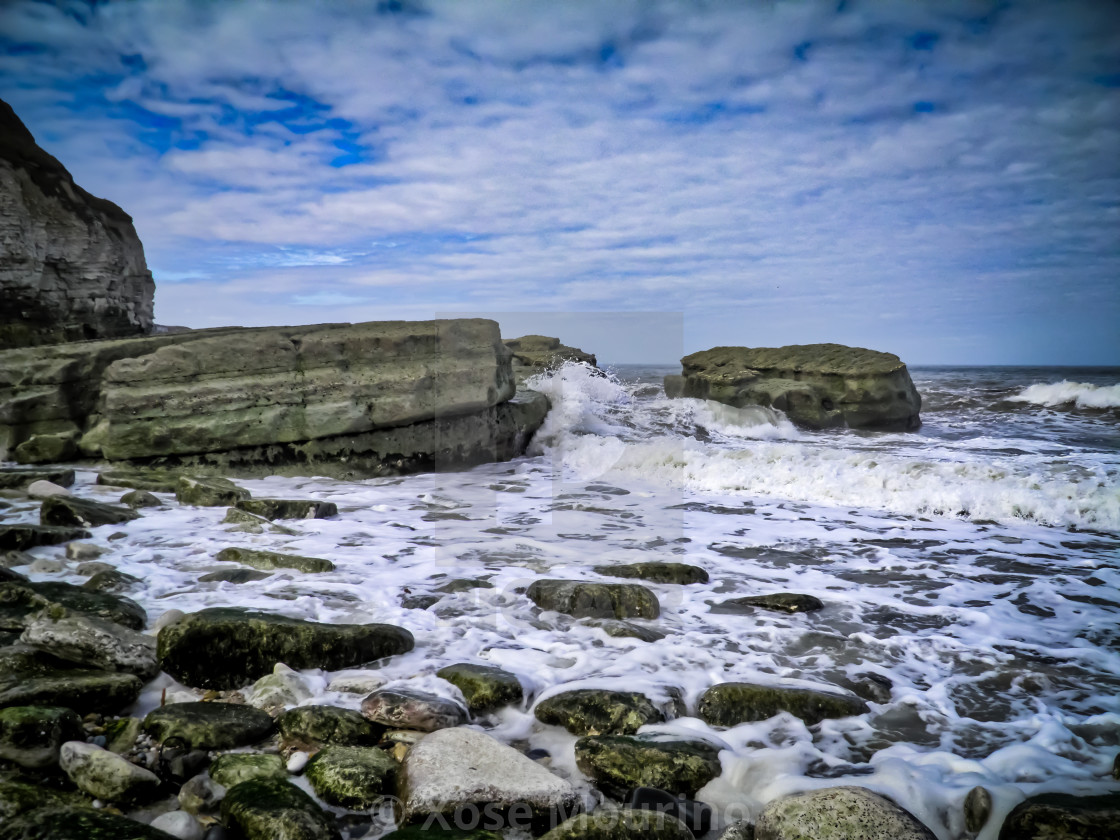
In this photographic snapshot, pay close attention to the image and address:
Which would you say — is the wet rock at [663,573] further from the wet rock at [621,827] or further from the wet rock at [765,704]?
the wet rock at [621,827]

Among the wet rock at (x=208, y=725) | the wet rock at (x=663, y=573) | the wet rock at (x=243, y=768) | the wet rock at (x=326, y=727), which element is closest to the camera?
the wet rock at (x=243, y=768)

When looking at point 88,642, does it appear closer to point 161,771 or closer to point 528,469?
point 161,771

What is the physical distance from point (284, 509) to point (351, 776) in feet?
14.3

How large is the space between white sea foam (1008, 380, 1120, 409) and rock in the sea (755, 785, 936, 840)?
19.0 metres

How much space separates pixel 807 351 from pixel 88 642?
1513 centimetres

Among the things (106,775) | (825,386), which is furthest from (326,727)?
(825,386)

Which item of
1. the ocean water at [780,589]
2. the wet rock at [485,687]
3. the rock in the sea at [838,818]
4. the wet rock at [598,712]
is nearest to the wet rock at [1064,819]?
the ocean water at [780,589]

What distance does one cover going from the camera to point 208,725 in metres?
2.50

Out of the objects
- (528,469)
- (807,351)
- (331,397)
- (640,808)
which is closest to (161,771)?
(640,808)

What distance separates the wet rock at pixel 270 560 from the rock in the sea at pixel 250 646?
4.17 ft

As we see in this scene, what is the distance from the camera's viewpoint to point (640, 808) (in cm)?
219

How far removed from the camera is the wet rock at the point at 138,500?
6121 millimetres

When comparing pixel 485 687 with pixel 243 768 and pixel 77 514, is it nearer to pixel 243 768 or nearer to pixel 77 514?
pixel 243 768

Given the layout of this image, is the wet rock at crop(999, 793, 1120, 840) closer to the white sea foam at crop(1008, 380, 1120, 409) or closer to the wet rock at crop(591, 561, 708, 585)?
the wet rock at crop(591, 561, 708, 585)
